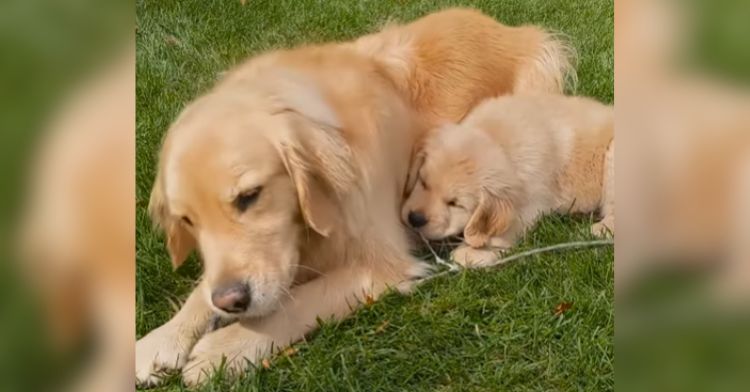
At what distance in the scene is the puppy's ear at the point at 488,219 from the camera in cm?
153

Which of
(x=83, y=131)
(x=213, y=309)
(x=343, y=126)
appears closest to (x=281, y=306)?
(x=213, y=309)

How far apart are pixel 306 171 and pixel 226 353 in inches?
12.2

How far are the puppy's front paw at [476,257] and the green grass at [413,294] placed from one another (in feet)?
0.05

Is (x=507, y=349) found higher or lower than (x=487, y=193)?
lower

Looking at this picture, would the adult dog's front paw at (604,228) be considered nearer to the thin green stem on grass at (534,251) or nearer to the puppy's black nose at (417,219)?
the thin green stem on grass at (534,251)

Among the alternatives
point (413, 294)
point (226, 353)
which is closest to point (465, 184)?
point (413, 294)

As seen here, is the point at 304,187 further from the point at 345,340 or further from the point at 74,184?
the point at 74,184

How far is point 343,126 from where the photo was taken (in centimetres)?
156

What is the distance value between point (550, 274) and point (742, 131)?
14.6 inches

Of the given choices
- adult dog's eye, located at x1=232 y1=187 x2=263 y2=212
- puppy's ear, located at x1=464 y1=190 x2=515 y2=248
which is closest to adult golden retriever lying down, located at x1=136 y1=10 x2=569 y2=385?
adult dog's eye, located at x1=232 y1=187 x2=263 y2=212

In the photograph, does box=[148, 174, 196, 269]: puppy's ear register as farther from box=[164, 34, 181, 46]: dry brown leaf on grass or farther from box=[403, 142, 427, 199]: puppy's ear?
box=[403, 142, 427, 199]: puppy's ear

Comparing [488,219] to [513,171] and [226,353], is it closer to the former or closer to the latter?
[513,171]

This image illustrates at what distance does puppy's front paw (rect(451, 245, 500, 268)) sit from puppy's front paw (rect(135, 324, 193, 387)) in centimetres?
46

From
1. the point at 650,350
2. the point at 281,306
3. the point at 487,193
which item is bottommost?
the point at 650,350
